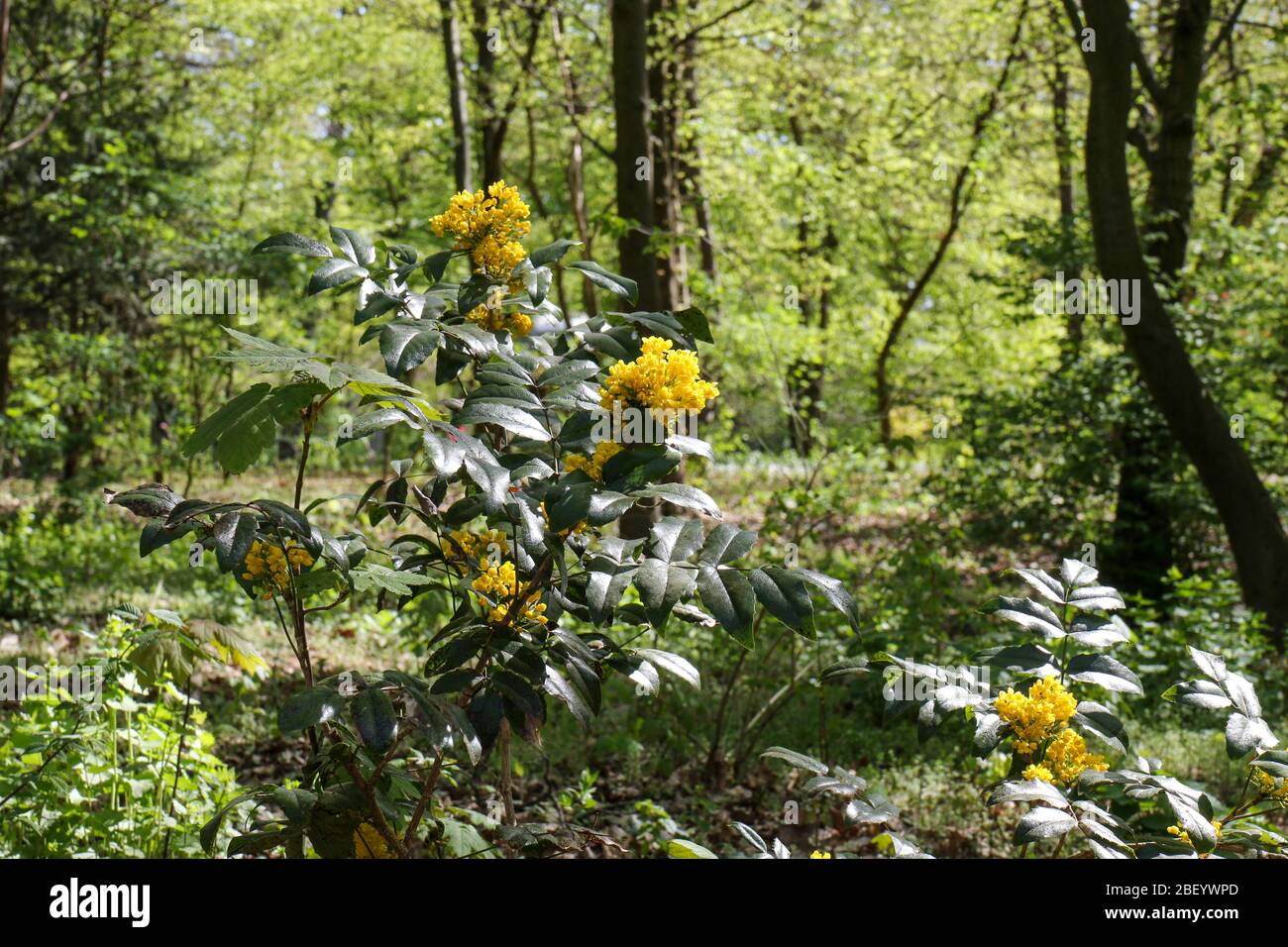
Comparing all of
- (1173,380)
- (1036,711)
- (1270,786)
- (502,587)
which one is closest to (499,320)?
(502,587)

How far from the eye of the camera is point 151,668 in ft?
7.52

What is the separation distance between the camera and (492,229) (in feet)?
6.76

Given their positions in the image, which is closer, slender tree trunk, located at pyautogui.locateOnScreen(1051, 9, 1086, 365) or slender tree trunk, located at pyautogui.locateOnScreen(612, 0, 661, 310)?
slender tree trunk, located at pyautogui.locateOnScreen(612, 0, 661, 310)

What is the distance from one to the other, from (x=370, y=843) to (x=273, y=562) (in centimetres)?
58

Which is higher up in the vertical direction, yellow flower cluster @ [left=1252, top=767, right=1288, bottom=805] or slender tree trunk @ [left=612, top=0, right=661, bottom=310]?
slender tree trunk @ [left=612, top=0, right=661, bottom=310]

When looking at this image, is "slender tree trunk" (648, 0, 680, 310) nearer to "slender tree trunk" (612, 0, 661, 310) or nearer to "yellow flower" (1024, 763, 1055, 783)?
"slender tree trunk" (612, 0, 661, 310)

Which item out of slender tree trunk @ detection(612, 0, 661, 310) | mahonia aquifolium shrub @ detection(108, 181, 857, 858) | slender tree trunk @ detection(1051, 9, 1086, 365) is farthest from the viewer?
slender tree trunk @ detection(1051, 9, 1086, 365)

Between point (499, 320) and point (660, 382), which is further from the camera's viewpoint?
point (499, 320)

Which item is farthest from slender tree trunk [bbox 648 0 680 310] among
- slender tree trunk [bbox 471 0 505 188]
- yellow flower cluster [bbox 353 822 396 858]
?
yellow flower cluster [bbox 353 822 396 858]

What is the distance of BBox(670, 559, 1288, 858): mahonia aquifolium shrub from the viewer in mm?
1745

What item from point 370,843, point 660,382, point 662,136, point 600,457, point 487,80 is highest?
point 487,80

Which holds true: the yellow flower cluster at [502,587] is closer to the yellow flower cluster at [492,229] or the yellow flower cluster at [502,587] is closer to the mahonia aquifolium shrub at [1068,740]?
the mahonia aquifolium shrub at [1068,740]

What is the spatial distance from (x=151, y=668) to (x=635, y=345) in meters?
1.25

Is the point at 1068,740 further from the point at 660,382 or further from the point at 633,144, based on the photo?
the point at 633,144
